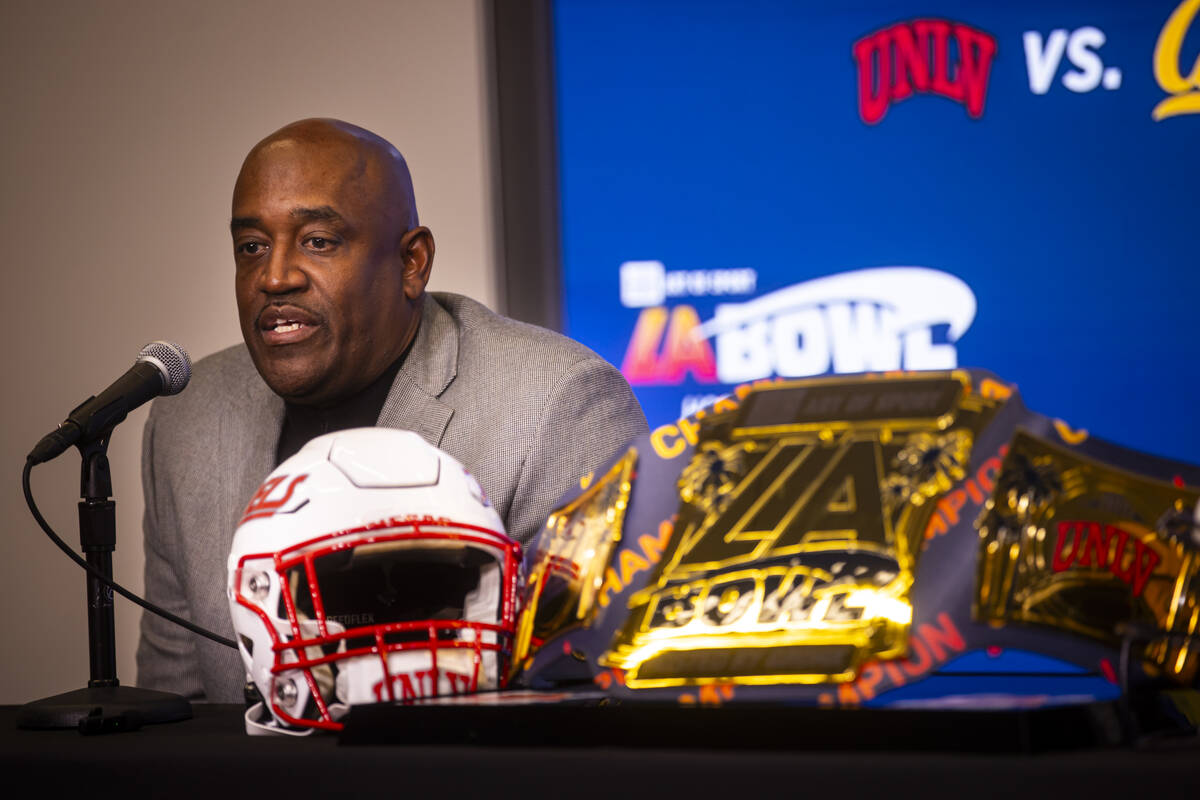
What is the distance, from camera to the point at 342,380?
6.01 feet

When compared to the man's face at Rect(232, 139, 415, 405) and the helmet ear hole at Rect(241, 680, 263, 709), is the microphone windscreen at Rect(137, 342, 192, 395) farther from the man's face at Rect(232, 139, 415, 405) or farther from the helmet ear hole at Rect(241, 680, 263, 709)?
the man's face at Rect(232, 139, 415, 405)

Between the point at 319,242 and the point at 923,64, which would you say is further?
the point at 923,64

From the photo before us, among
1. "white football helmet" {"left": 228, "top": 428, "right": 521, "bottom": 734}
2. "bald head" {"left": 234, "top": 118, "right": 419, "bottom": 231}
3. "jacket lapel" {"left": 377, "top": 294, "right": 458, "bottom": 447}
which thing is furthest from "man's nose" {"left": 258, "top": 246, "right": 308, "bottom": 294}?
"white football helmet" {"left": 228, "top": 428, "right": 521, "bottom": 734}

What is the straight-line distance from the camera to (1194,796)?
633mm

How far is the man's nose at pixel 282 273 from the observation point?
5.61 feet

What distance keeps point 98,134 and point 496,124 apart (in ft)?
3.03

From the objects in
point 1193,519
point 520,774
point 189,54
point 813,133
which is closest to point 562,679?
point 520,774

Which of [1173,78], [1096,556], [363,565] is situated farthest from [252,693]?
[1173,78]

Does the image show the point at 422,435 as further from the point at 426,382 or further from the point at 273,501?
the point at 273,501

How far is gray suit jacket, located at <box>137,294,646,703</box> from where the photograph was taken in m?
1.75

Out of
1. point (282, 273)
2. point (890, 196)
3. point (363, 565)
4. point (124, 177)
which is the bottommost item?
point (363, 565)

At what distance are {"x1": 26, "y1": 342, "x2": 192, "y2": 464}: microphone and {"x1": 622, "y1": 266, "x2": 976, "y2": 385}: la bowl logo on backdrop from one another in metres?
1.34

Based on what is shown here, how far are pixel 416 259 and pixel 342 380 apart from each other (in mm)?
213

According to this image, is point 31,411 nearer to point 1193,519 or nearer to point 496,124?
point 496,124
